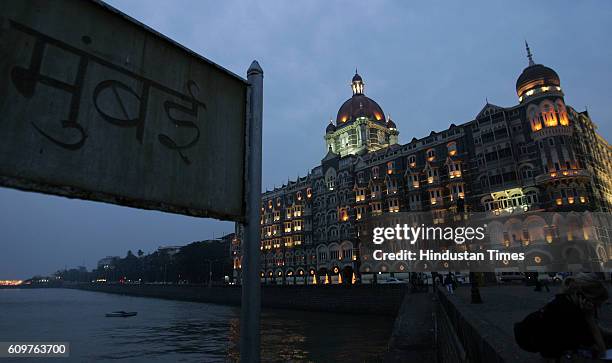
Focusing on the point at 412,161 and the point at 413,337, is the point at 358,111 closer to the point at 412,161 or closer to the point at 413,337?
the point at 412,161

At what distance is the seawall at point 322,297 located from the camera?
4081 cm

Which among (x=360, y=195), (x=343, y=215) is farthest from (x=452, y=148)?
(x=343, y=215)

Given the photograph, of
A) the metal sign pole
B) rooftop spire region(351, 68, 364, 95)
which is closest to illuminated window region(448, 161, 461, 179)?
rooftop spire region(351, 68, 364, 95)

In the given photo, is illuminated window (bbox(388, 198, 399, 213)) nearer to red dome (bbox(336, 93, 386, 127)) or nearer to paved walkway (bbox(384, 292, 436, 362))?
red dome (bbox(336, 93, 386, 127))

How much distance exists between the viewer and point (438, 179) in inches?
2105

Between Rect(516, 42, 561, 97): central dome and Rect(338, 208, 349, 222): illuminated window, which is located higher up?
Rect(516, 42, 561, 97): central dome

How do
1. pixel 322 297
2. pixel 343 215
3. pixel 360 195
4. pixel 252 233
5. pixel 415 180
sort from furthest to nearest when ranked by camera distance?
pixel 343 215, pixel 360 195, pixel 415 180, pixel 322 297, pixel 252 233

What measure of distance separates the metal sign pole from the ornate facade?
19.9 meters

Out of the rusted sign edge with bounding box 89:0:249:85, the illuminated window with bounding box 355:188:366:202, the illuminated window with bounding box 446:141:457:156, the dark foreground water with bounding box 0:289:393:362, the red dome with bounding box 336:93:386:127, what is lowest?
the dark foreground water with bounding box 0:289:393:362

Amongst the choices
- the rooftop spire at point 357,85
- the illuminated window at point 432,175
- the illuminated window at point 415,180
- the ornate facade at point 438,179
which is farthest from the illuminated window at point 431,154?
the rooftop spire at point 357,85

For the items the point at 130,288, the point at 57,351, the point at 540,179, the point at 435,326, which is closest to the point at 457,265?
the point at 540,179

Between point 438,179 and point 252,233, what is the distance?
180 ft

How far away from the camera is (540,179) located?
1666 inches

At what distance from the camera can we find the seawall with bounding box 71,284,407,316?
40812 mm
